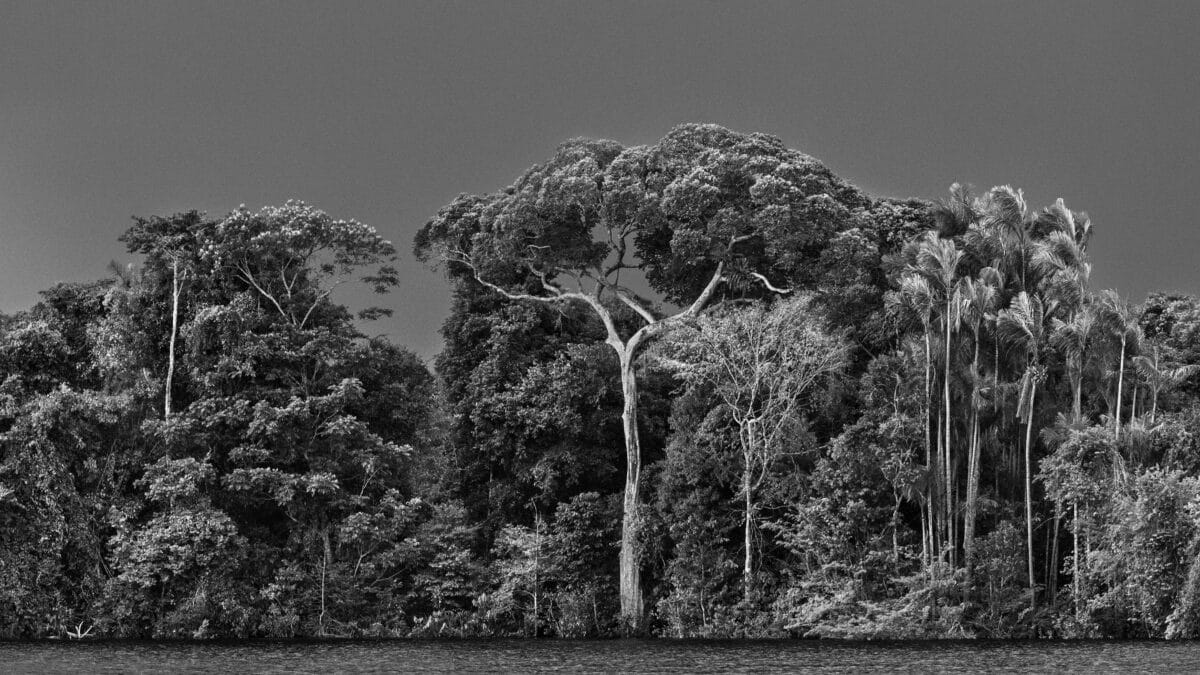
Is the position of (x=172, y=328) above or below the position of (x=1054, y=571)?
above

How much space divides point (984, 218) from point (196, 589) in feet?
75.9

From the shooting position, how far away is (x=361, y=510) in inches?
1422

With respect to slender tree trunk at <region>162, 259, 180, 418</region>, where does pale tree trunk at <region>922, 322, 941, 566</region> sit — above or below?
below

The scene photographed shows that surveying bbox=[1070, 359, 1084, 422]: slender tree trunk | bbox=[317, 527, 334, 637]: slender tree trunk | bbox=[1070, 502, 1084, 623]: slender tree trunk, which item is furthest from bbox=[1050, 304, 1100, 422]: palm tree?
bbox=[317, 527, 334, 637]: slender tree trunk

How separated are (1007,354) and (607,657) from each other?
46.5 feet

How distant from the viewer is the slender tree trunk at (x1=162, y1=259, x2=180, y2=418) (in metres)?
35.7

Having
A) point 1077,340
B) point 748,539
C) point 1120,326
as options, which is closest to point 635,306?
point 748,539

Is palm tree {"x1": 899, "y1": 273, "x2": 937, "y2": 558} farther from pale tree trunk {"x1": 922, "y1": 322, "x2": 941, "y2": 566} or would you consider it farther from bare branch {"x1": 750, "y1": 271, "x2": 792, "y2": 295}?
bare branch {"x1": 750, "y1": 271, "x2": 792, "y2": 295}

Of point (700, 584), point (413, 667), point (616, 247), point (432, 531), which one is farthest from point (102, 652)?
point (616, 247)

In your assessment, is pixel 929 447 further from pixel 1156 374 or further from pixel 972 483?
pixel 1156 374

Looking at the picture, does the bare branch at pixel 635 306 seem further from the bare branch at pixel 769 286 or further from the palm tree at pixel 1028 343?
the palm tree at pixel 1028 343

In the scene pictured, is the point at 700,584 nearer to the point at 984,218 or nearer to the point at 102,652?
the point at 984,218

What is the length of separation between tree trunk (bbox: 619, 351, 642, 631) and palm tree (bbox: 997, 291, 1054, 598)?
10.5 meters

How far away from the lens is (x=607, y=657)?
26.8 meters
